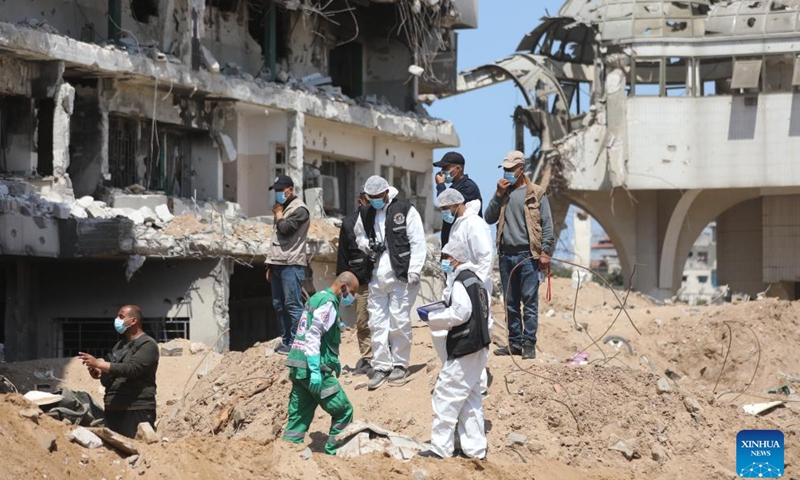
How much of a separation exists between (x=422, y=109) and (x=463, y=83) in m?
6.62

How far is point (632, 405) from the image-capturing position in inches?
527

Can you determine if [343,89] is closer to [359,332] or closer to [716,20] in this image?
[716,20]

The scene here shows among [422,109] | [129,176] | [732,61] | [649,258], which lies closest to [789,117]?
[732,61]

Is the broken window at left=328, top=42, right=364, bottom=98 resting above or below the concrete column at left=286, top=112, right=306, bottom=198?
above

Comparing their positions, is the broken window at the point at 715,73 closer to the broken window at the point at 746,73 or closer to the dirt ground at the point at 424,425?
the broken window at the point at 746,73

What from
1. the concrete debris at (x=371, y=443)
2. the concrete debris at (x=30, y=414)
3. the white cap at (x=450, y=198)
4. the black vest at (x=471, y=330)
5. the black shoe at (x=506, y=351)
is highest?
the white cap at (x=450, y=198)

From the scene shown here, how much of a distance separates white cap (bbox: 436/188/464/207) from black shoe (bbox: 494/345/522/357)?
7.31 ft

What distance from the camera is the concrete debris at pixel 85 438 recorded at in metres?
9.76

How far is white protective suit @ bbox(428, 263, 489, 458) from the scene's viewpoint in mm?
10984

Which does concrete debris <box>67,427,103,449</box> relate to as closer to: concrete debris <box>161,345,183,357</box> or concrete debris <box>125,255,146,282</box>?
concrete debris <box>161,345,183,357</box>

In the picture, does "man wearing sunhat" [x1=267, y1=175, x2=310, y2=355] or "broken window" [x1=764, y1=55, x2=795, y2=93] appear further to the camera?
"broken window" [x1=764, y1=55, x2=795, y2=93]

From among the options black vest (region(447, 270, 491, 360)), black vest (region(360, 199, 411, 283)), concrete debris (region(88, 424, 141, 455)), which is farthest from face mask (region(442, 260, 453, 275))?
concrete debris (region(88, 424, 141, 455))

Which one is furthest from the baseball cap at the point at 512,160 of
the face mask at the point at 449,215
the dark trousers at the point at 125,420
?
the dark trousers at the point at 125,420

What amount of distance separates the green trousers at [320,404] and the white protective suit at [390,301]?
1.81 meters
